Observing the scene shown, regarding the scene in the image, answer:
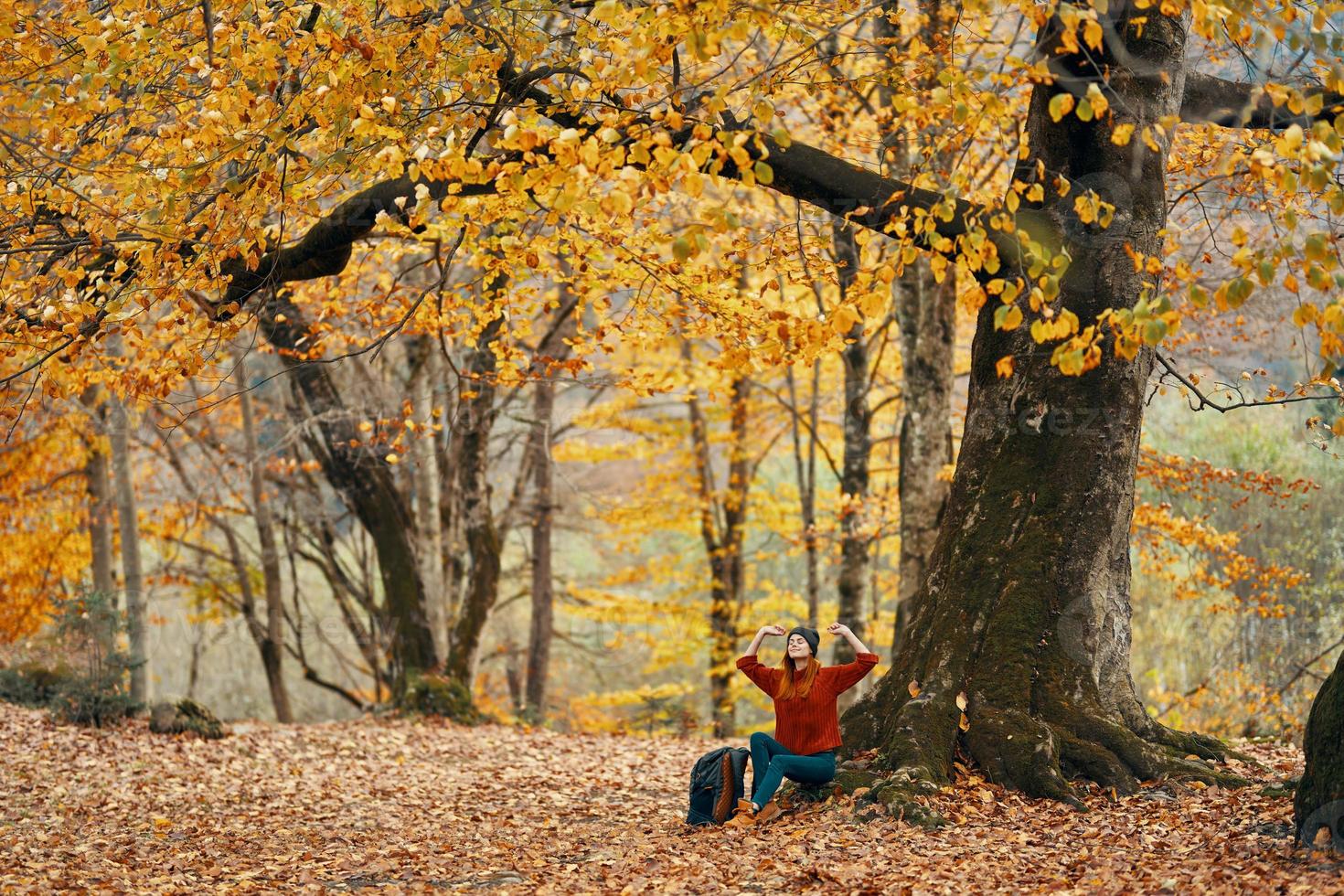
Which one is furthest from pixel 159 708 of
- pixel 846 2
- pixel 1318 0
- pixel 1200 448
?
pixel 1200 448

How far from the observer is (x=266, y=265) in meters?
7.55

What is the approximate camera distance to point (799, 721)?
686cm

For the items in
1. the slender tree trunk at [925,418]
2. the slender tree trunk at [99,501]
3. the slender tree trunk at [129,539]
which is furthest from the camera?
the slender tree trunk at [99,501]

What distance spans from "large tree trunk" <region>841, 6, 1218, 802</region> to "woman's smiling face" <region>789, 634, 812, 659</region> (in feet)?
2.34

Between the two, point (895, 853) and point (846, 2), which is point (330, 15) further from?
point (895, 853)

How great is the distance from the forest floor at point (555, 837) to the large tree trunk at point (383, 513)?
424 cm

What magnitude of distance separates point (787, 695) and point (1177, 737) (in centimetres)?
245

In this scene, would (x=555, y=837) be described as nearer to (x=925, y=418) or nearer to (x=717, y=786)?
(x=717, y=786)

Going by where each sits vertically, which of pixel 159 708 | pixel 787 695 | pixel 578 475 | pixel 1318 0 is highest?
pixel 1318 0

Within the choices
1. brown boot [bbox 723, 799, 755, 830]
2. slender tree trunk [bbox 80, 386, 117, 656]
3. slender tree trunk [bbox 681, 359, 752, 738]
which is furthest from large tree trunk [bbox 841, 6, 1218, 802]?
slender tree trunk [bbox 681, 359, 752, 738]

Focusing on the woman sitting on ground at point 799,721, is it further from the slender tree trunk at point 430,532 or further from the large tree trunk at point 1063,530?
the slender tree trunk at point 430,532

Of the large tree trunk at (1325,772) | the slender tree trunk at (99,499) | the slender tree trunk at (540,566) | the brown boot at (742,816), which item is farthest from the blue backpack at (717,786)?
the slender tree trunk at (540,566)

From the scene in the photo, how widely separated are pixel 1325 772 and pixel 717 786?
3223 mm

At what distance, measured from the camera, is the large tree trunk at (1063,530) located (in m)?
6.86
